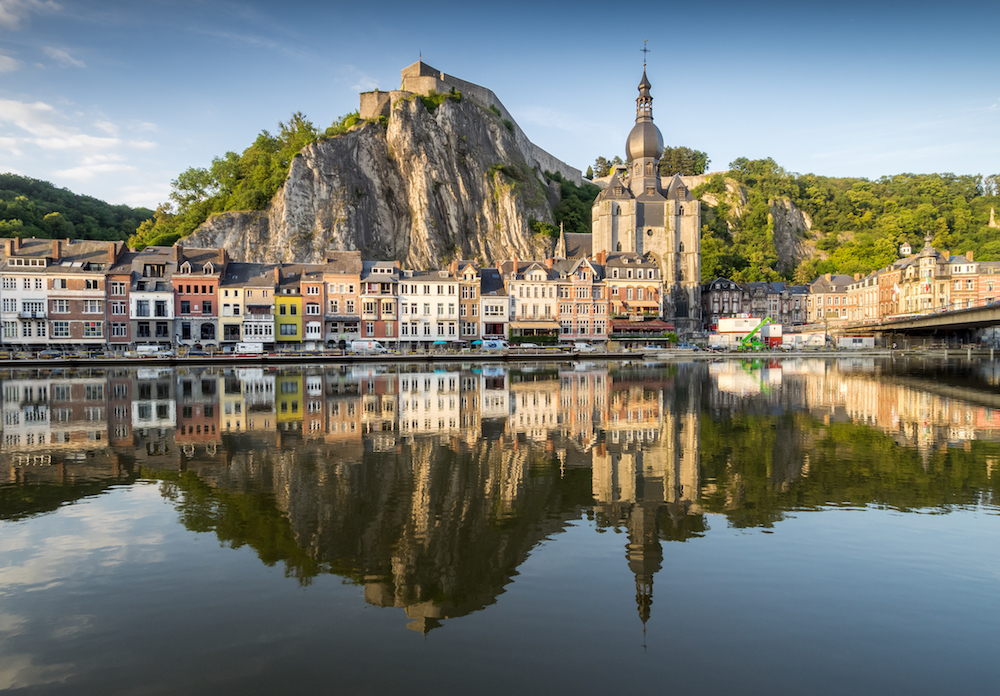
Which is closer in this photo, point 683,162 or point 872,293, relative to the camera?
point 872,293

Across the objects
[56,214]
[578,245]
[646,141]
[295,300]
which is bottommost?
[295,300]

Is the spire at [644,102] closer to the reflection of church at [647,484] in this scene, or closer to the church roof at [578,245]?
the church roof at [578,245]

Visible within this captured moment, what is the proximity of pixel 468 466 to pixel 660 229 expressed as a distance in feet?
268

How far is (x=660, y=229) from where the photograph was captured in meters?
89.6

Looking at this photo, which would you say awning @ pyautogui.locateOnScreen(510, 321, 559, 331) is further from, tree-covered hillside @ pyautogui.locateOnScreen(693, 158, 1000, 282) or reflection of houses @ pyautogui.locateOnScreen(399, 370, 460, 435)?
tree-covered hillside @ pyautogui.locateOnScreen(693, 158, 1000, 282)

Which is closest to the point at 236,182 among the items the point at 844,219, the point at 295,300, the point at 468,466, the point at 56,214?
the point at 56,214

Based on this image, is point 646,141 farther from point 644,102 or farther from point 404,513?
point 404,513

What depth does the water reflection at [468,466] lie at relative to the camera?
29.3ft

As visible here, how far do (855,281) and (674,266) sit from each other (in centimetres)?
3474

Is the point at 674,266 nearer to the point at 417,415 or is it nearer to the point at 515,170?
the point at 515,170

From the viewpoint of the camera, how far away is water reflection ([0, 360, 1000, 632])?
8922mm

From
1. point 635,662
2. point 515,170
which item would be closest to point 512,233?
point 515,170

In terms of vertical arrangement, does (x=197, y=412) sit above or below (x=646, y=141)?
below

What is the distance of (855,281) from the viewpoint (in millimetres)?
101312
